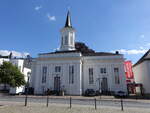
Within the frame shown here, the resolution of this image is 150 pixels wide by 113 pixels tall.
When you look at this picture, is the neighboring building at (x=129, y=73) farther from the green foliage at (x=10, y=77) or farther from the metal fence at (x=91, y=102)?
the green foliage at (x=10, y=77)

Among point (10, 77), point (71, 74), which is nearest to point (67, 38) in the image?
point (71, 74)

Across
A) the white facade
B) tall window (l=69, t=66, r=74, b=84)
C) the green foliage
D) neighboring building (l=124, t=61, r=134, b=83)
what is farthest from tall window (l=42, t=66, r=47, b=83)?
neighboring building (l=124, t=61, r=134, b=83)

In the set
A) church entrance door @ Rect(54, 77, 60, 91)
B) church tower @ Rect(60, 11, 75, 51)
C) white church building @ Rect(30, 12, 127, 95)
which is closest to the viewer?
white church building @ Rect(30, 12, 127, 95)

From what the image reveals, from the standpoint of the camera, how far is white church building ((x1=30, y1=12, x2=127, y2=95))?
36.9 meters

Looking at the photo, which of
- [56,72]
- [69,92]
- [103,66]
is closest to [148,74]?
[103,66]

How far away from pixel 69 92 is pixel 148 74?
73.7 ft

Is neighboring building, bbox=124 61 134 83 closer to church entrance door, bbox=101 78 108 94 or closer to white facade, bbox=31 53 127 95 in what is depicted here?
white facade, bbox=31 53 127 95

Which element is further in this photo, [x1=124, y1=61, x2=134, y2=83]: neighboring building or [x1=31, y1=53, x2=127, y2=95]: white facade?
[x1=124, y1=61, x2=134, y2=83]: neighboring building

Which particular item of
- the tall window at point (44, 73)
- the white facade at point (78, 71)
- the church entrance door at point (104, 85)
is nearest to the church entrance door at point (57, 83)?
the white facade at point (78, 71)

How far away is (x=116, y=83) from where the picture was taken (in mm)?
37031

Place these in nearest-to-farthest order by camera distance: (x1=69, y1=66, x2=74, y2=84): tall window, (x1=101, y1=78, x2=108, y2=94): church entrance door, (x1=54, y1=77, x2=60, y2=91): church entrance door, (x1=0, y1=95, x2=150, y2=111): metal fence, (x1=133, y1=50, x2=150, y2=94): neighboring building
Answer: (x1=0, y1=95, x2=150, y2=111): metal fence, (x1=133, y1=50, x2=150, y2=94): neighboring building, (x1=101, y1=78, x2=108, y2=94): church entrance door, (x1=69, y1=66, x2=74, y2=84): tall window, (x1=54, y1=77, x2=60, y2=91): church entrance door

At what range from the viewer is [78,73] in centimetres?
3712

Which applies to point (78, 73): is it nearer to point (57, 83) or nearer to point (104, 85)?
point (57, 83)

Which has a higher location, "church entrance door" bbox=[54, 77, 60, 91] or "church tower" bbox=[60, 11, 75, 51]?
"church tower" bbox=[60, 11, 75, 51]
